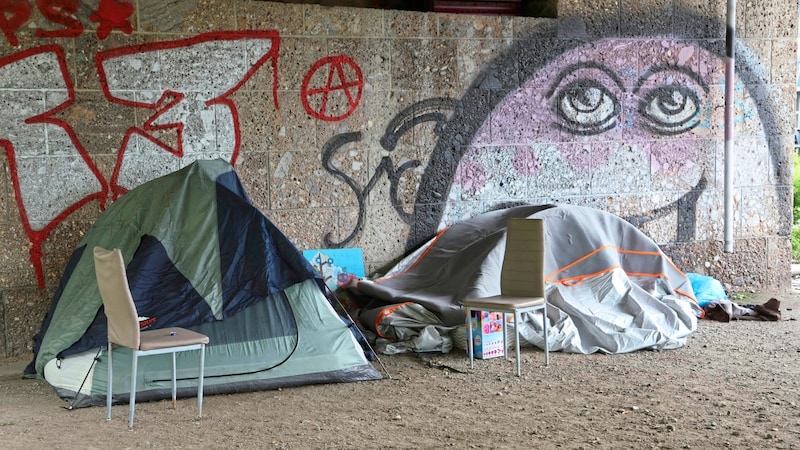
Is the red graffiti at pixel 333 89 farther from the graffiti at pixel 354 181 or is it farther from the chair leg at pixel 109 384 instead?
the chair leg at pixel 109 384

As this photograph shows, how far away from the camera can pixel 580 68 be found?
6691mm

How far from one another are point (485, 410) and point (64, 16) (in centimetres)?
344

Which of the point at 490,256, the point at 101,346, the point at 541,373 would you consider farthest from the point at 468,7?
the point at 101,346

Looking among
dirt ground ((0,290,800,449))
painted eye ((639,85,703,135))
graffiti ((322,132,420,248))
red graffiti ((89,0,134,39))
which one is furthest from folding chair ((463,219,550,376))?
red graffiti ((89,0,134,39))

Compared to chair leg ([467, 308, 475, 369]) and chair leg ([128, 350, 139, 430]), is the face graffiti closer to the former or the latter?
chair leg ([467, 308, 475, 369])

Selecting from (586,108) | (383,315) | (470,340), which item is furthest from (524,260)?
(586,108)

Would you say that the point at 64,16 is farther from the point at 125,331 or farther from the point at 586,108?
the point at 586,108

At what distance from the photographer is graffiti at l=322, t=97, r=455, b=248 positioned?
6.09m

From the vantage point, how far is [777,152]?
729cm

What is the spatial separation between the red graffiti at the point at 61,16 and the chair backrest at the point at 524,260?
286cm

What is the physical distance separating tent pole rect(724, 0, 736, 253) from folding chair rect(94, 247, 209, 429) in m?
4.62

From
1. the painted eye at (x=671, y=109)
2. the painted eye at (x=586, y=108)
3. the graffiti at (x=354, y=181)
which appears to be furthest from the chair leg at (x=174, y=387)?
the painted eye at (x=671, y=109)

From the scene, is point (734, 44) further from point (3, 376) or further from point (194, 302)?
point (3, 376)

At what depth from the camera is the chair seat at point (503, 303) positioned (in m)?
4.72
